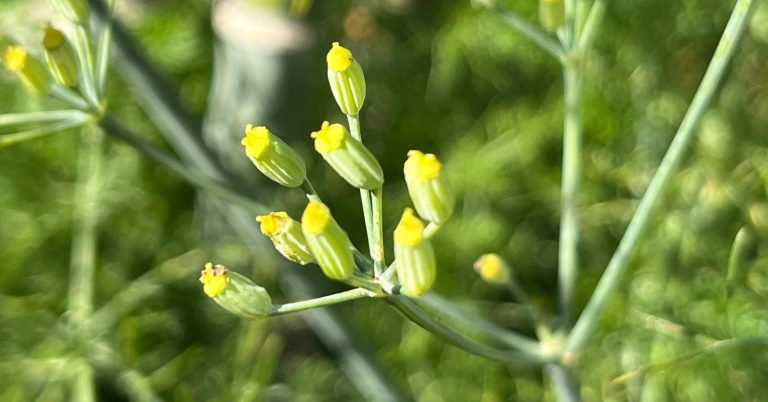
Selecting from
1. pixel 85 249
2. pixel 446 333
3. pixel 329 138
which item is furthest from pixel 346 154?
pixel 85 249

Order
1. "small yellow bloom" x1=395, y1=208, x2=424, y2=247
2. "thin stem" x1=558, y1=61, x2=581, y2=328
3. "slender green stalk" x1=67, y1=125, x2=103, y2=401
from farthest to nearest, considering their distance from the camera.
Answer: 1. "slender green stalk" x1=67, y1=125, x2=103, y2=401
2. "thin stem" x1=558, y1=61, x2=581, y2=328
3. "small yellow bloom" x1=395, y1=208, x2=424, y2=247

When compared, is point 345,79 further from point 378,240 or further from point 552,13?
point 552,13

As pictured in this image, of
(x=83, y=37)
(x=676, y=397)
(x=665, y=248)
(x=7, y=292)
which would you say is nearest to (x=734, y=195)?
(x=665, y=248)

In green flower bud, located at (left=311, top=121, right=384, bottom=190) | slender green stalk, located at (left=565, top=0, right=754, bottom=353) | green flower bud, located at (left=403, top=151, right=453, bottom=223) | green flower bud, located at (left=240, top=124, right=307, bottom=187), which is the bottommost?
slender green stalk, located at (left=565, top=0, right=754, bottom=353)

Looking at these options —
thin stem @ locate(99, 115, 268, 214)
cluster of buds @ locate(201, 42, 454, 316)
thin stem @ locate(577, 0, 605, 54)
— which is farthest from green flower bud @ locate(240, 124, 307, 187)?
thin stem @ locate(577, 0, 605, 54)

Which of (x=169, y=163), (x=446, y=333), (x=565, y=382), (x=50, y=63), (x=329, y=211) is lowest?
(x=565, y=382)

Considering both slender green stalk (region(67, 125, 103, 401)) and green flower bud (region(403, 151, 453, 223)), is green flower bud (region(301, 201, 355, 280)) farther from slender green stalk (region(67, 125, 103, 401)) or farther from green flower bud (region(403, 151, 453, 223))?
slender green stalk (region(67, 125, 103, 401))

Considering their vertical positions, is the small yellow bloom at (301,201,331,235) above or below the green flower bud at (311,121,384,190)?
below
